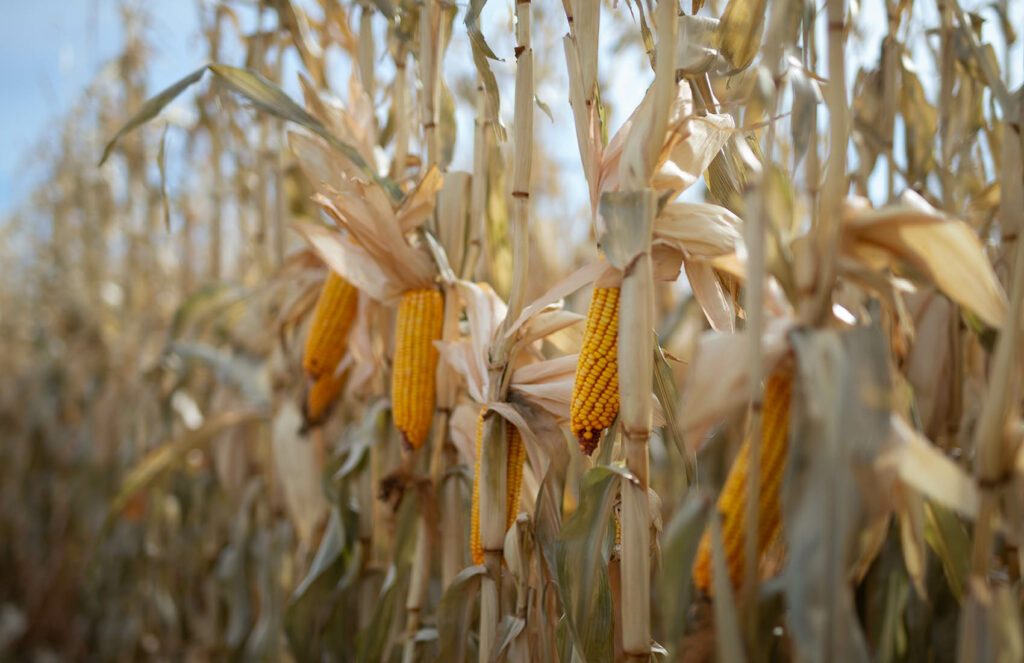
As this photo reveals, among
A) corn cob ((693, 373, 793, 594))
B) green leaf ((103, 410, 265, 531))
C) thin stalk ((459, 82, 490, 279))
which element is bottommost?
green leaf ((103, 410, 265, 531))

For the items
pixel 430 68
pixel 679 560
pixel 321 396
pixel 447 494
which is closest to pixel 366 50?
pixel 430 68

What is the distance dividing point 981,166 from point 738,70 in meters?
1.27

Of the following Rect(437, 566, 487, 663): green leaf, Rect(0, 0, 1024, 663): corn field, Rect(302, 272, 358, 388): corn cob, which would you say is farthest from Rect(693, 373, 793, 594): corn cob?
Rect(302, 272, 358, 388): corn cob

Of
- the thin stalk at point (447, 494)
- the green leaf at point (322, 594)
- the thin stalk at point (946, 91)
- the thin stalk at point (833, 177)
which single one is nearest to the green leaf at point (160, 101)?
the thin stalk at point (447, 494)

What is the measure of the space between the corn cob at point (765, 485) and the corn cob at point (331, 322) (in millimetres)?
1134

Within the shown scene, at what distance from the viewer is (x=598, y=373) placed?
1.11 metres

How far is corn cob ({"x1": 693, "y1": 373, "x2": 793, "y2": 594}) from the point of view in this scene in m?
0.89

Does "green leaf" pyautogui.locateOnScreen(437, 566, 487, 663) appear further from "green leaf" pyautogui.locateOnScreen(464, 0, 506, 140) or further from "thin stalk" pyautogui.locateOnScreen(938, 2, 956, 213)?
"thin stalk" pyautogui.locateOnScreen(938, 2, 956, 213)

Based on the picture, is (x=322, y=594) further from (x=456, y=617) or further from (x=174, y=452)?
(x=174, y=452)

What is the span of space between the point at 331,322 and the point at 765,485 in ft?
3.89

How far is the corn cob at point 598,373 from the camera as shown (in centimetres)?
111

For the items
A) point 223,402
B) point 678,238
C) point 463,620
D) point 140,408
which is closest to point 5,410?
point 140,408

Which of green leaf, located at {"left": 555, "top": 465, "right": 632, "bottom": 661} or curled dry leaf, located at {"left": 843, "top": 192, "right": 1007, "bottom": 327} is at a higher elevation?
curled dry leaf, located at {"left": 843, "top": 192, "right": 1007, "bottom": 327}

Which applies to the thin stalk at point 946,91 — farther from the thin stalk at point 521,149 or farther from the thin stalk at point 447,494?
the thin stalk at point 447,494
